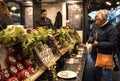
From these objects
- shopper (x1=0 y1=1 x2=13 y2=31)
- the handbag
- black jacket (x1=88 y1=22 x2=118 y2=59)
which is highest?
shopper (x1=0 y1=1 x2=13 y2=31)

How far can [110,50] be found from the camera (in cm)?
388

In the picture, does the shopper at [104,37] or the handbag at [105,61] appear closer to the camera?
the shopper at [104,37]

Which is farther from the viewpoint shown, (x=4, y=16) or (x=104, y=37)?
(x=104, y=37)

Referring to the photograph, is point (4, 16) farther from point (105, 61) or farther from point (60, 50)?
point (105, 61)

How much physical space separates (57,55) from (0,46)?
4.45 ft

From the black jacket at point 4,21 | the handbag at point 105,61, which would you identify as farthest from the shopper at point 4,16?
the handbag at point 105,61

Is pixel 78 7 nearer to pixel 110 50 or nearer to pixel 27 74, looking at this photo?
pixel 110 50

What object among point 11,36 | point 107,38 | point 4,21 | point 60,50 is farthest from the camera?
point 107,38

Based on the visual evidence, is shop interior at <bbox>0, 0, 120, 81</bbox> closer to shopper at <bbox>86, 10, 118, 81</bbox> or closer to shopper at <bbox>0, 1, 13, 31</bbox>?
shopper at <bbox>0, 1, 13, 31</bbox>

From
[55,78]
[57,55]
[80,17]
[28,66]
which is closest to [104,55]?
[57,55]

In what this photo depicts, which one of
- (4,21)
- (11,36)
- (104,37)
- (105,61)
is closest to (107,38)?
(104,37)

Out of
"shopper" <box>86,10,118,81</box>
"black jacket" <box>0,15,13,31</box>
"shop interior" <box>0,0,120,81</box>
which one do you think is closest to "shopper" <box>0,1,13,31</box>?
"black jacket" <box>0,15,13,31</box>

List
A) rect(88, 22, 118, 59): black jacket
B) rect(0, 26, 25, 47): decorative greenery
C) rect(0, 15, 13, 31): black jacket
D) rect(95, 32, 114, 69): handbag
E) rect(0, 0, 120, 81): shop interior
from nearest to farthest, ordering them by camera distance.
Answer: rect(0, 26, 25, 47): decorative greenery
rect(0, 0, 120, 81): shop interior
rect(0, 15, 13, 31): black jacket
rect(88, 22, 118, 59): black jacket
rect(95, 32, 114, 69): handbag

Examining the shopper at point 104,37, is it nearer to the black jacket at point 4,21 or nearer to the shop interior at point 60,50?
the shop interior at point 60,50
